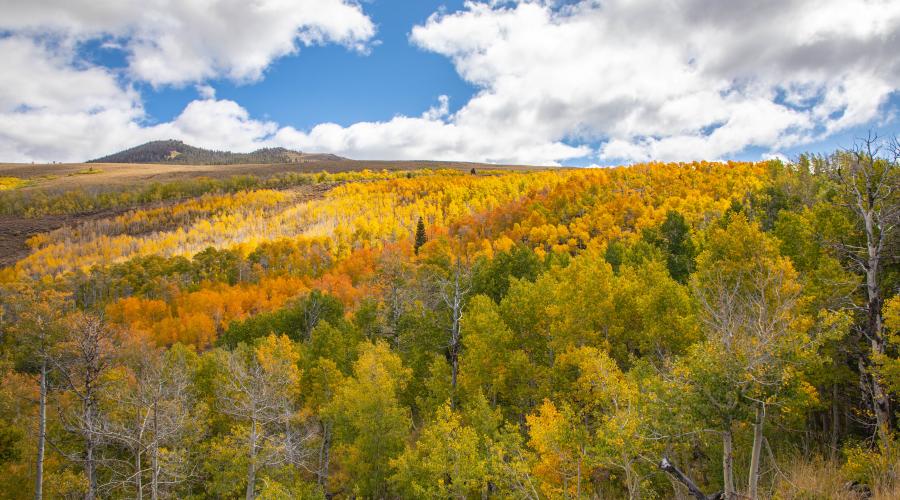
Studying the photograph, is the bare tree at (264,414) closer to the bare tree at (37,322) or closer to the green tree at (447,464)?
the green tree at (447,464)

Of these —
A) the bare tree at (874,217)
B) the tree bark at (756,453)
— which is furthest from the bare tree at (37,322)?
the bare tree at (874,217)

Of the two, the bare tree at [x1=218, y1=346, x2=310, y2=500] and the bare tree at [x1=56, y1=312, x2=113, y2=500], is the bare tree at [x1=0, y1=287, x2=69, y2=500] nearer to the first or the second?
the bare tree at [x1=56, y1=312, x2=113, y2=500]

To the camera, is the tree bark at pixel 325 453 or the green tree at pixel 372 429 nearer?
the green tree at pixel 372 429

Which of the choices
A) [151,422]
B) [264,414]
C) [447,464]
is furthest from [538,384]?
[151,422]

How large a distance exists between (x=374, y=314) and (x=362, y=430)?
64.2ft

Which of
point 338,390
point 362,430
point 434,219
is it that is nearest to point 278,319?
point 338,390

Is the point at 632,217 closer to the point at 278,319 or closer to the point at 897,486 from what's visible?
the point at 278,319

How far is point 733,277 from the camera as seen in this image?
2509cm

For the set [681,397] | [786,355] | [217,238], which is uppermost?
[786,355]

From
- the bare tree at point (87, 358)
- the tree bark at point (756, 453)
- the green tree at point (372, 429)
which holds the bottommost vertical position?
the green tree at point (372, 429)

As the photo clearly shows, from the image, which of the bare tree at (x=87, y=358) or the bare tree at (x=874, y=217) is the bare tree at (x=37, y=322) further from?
the bare tree at (x=874, y=217)

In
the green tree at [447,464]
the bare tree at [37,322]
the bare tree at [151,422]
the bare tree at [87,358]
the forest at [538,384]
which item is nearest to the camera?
the forest at [538,384]

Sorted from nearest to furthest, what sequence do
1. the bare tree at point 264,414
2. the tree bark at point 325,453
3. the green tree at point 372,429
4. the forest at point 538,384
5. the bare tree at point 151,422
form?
the forest at point 538,384, the bare tree at point 151,422, the bare tree at point 264,414, the green tree at point 372,429, the tree bark at point 325,453

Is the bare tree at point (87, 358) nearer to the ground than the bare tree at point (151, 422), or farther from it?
farther from it
